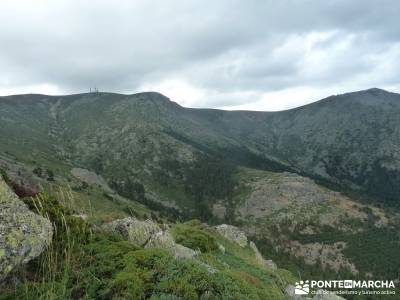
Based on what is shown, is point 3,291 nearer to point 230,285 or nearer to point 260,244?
point 230,285

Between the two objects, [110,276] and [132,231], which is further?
[132,231]

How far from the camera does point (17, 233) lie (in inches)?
509

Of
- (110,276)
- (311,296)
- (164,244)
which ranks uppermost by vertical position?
(110,276)

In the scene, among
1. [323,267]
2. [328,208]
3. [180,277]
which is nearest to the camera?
[180,277]

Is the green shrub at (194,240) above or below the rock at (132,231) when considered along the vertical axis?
below

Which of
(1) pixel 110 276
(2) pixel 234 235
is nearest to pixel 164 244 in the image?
(1) pixel 110 276

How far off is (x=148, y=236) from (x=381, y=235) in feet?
609

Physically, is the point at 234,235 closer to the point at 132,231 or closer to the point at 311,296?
the point at 311,296

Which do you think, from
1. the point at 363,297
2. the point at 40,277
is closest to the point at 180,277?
the point at 40,277

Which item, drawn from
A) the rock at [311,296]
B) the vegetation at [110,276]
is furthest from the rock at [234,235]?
the vegetation at [110,276]

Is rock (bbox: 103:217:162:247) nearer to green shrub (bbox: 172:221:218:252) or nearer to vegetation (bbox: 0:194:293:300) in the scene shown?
green shrub (bbox: 172:221:218:252)

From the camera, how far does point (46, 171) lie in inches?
6732

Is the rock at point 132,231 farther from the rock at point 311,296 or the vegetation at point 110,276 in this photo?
the rock at point 311,296

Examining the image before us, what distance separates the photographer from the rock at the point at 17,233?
12.3 metres
